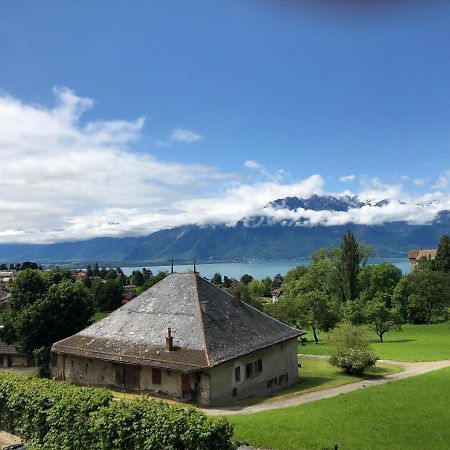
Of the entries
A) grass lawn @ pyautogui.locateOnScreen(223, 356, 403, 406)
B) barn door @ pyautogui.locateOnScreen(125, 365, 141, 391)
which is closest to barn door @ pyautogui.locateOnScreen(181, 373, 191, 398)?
grass lawn @ pyautogui.locateOnScreen(223, 356, 403, 406)

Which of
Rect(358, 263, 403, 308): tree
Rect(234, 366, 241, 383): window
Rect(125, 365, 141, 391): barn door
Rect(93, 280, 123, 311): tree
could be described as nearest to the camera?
Rect(234, 366, 241, 383): window

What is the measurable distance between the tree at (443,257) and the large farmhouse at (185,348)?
92.7 metres

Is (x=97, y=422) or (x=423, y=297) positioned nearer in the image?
(x=97, y=422)

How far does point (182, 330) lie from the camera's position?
1272 inches

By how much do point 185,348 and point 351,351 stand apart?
15.2 m

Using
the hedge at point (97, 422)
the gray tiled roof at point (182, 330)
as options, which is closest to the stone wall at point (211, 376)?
the gray tiled roof at point (182, 330)

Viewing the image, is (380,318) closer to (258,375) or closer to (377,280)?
(377,280)

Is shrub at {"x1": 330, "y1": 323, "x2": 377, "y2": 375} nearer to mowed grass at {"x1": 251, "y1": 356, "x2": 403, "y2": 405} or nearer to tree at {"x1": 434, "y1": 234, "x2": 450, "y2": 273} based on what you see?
Answer: mowed grass at {"x1": 251, "y1": 356, "x2": 403, "y2": 405}

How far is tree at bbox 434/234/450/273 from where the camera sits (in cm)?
11844

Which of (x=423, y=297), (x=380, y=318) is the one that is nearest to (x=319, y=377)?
(x=380, y=318)

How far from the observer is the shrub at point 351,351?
124ft

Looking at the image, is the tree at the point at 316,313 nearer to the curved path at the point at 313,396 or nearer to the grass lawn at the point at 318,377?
the grass lawn at the point at 318,377

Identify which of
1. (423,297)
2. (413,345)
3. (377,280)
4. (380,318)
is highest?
(377,280)

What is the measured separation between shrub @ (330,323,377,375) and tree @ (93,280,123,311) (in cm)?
8561
